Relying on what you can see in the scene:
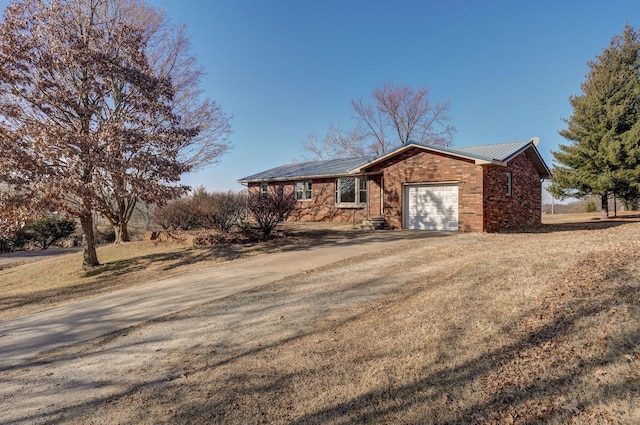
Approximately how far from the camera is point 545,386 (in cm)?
292

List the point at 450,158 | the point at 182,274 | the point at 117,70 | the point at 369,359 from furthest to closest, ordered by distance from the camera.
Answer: the point at 450,158, the point at 117,70, the point at 182,274, the point at 369,359

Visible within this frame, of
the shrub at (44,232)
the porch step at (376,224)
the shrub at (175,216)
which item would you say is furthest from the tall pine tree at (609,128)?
the shrub at (44,232)

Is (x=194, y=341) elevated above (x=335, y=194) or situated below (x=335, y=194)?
below

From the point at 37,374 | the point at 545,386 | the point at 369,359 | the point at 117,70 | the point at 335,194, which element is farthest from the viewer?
the point at 335,194

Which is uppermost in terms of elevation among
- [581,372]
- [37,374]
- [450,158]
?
[450,158]

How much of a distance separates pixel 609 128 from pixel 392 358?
2521 cm

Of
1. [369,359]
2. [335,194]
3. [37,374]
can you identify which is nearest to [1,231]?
[37,374]

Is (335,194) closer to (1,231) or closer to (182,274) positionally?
(182,274)

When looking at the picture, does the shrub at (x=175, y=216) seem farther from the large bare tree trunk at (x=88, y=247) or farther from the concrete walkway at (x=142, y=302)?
the concrete walkway at (x=142, y=302)

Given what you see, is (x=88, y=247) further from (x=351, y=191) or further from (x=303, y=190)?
(x=351, y=191)

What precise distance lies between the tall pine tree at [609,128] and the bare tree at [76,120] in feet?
74.0

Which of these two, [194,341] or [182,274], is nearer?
[194,341]

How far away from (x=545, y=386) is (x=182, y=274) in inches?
344

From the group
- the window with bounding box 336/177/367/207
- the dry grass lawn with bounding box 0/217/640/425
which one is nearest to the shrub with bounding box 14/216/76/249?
the window with bounding box 336/177/367/207
